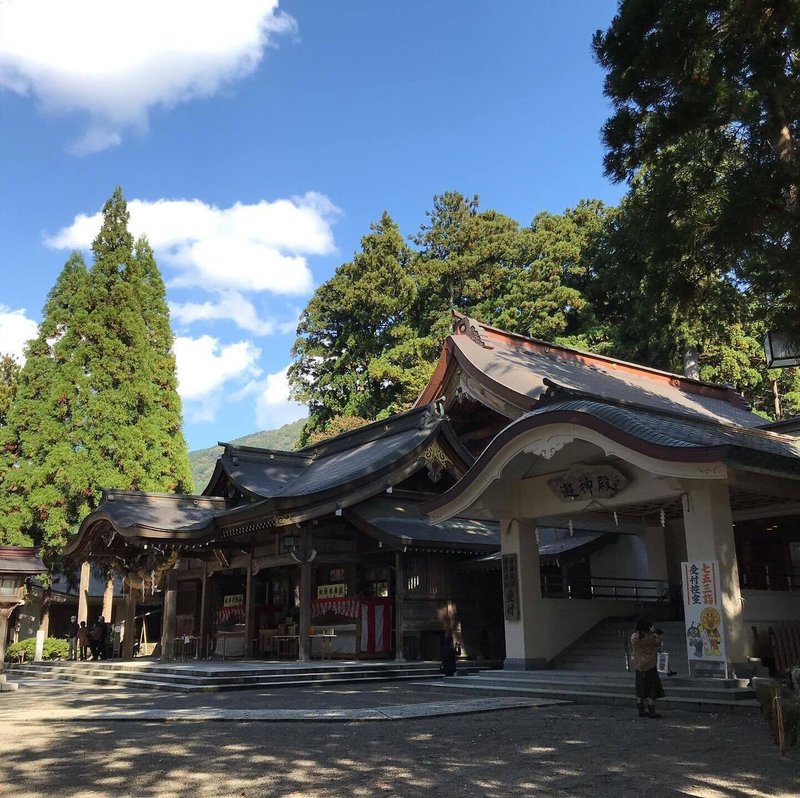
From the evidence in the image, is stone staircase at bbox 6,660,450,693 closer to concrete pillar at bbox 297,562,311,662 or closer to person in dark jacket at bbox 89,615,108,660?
concrete pillar at bbox 297,562,311,662

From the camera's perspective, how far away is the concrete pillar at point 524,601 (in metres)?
14.8

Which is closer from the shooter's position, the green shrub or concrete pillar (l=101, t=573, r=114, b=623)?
the green shrub

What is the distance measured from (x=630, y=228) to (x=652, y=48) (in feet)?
8.70

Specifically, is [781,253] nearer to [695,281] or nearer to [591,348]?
[695,281]

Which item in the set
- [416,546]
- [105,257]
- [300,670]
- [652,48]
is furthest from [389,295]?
[652,48]

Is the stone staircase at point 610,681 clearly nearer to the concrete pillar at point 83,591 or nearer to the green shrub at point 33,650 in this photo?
the concrete pillar at point 83,591

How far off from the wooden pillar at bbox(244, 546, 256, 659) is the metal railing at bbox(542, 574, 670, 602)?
8.17 metres

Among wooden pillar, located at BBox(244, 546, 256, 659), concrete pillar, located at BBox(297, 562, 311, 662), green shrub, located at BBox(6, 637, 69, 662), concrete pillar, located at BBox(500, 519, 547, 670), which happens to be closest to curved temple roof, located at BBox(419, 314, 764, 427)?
concrete pillar, located at BBox(500, 519, 547, 670)

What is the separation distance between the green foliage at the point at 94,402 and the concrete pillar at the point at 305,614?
12476mm

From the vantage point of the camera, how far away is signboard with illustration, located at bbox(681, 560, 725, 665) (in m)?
11.2

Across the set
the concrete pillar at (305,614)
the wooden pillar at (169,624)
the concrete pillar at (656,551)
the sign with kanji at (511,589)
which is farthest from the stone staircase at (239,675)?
the concrete pillar at (656,551)

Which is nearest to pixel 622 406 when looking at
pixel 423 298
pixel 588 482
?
pixel 588 482

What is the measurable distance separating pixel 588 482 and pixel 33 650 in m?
21.4

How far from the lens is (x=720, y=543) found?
453 inches
